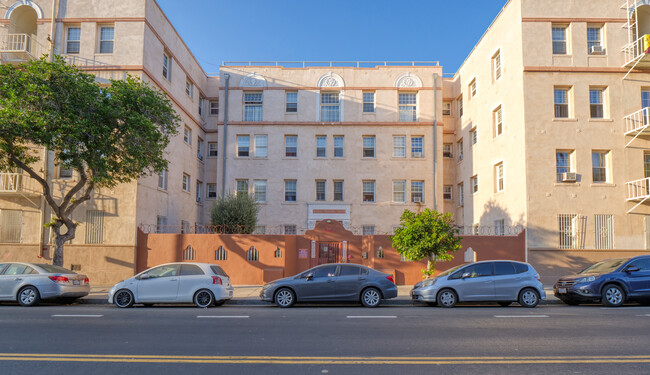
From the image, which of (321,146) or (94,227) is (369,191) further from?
(94,227)

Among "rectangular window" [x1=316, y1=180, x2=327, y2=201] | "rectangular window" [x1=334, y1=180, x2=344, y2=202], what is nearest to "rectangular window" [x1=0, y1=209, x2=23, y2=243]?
"rectangular window" [x1=316, y1=180, x2=327, y2=201]

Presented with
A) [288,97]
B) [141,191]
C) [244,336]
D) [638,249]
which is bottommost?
[244,336]

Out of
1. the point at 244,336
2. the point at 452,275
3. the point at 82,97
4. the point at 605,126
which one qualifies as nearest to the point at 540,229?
the point at 605,126

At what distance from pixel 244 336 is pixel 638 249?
63.2 ft

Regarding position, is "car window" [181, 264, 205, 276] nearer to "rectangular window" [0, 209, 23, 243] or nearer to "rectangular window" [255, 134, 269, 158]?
"rectangular window" [0, 209, 23, 243]

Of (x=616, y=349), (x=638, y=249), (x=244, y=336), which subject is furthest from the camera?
(x=638, y=249)

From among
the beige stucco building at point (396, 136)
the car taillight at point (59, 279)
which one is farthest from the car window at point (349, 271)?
the beige stucco building at point (396, 136)

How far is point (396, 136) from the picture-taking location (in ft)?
98.5

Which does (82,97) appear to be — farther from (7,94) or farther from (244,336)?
(244,336)

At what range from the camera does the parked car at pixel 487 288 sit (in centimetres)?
1430

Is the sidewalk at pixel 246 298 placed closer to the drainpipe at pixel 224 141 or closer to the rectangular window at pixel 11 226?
the rectangular window at pixel 11 226

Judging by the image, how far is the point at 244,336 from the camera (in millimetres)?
8875

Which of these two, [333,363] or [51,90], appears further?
[51,90]

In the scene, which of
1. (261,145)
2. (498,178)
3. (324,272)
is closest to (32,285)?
(324,272)
